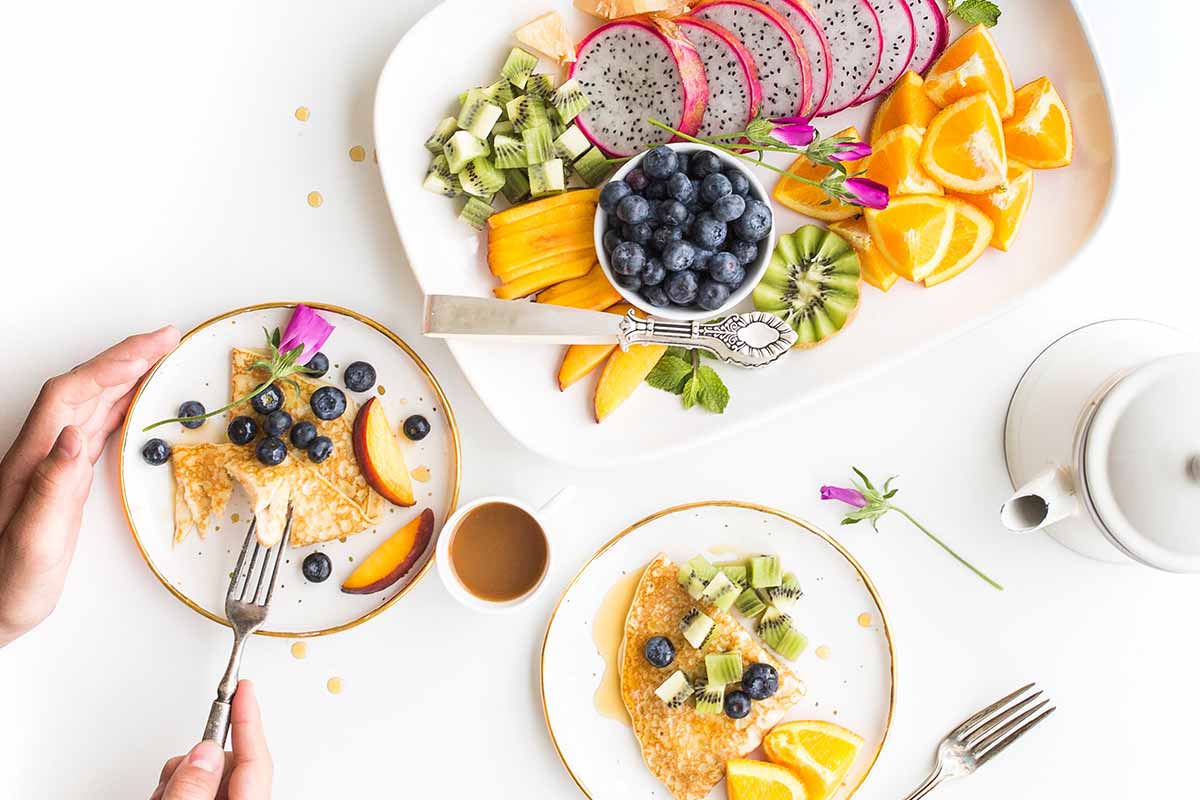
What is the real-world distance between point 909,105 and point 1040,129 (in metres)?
0.23

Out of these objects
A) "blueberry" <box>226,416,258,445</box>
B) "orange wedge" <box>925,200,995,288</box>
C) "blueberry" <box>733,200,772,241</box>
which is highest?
"blueberry" <box>733,200,772,241</box>

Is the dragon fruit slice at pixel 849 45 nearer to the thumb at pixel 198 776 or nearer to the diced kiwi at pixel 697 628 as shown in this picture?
the diced kiwi at pixel 697 628

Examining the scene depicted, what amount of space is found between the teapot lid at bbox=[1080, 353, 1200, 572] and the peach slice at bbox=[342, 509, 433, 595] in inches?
44.2

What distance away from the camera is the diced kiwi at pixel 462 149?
1.48m

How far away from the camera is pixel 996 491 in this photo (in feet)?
5.47

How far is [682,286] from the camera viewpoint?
141cm

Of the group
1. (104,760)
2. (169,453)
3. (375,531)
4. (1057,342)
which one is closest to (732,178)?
(1057,342)

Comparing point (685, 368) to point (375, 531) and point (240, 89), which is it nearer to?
point (375, 531)

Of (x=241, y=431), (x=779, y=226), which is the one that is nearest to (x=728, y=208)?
(x=779, y=226)

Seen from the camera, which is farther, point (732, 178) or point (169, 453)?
point (169, 453)

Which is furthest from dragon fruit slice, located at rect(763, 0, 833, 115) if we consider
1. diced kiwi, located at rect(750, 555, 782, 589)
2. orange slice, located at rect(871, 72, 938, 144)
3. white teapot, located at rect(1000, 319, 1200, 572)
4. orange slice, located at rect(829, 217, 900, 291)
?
diced kiwi, located at rect(750, 555, 782, 589)

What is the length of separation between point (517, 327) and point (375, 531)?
18.5 inches

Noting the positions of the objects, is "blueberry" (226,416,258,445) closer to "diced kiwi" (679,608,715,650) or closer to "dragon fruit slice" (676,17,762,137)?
"diced kiwi" (679,608,715,650)

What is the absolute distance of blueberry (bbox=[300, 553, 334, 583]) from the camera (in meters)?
1.55
